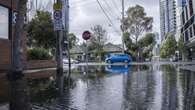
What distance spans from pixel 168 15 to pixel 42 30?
91.9m

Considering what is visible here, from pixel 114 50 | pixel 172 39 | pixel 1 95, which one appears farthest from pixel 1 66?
pixel 114 50

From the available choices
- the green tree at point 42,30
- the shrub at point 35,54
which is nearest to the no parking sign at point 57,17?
the shrub at point 35,54

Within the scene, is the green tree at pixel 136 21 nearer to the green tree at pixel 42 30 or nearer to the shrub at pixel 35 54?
the green tree at pixel 42 30

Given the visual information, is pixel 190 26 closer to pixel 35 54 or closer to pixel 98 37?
pixel 98 37

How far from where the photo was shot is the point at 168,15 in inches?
5084

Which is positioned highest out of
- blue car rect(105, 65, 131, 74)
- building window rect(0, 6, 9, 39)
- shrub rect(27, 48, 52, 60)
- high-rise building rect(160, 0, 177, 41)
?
high-rise building rect(160, 0, 177, 41)

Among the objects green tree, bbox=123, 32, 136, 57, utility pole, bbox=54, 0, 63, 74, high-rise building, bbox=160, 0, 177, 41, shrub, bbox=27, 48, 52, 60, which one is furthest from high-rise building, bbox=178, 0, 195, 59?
utility pole, bbox=54, 0, 63, 74

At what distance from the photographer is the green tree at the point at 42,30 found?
44406 mm

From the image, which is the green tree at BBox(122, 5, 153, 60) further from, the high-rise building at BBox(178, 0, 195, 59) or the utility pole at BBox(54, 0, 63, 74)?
the utility pole at BBox(54, 0, 63, 74)

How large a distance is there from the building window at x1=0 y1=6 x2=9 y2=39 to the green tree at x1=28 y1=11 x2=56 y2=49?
20673 mm

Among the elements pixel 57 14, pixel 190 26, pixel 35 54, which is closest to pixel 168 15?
pixel 190 26

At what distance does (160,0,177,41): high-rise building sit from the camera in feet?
376

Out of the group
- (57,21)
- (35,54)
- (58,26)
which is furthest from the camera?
(35,54)

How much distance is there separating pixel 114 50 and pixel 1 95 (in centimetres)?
11368
